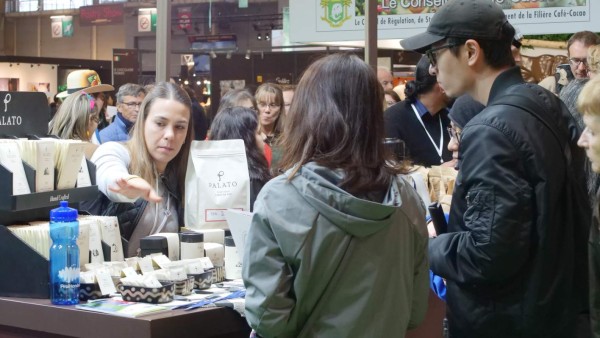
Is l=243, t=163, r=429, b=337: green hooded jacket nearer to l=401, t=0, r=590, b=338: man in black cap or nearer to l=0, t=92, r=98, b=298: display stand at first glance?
l=401, t=0, r=590, b=338: man in black cap

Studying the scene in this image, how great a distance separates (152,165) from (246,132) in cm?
103

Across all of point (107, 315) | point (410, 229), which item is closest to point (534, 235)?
point (410, 229)

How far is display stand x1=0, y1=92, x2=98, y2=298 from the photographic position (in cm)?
254

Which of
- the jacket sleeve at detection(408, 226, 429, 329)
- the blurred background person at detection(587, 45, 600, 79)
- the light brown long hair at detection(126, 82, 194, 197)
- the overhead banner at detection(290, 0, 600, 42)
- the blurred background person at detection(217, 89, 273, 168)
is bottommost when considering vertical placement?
the jacket sleeve at detection(408, 226, 429, 329)

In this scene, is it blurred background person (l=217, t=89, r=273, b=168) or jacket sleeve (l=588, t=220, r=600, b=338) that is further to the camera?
blurred background person (l=217, t=89, r=273, b=168)

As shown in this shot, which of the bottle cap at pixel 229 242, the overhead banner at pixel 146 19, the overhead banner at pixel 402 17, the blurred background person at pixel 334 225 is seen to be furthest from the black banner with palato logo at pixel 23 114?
the overhead banner at pixel 146 19

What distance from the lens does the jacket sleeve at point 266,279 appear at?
2021mm

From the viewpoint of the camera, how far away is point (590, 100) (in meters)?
2.39

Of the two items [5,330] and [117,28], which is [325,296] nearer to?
[5,330]

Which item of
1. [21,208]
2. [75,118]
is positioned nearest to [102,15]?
[75,118]

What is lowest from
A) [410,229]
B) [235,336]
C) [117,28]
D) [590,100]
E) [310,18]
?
[235,336]

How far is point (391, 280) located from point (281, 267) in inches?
12.1

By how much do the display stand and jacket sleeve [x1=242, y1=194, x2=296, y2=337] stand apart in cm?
80

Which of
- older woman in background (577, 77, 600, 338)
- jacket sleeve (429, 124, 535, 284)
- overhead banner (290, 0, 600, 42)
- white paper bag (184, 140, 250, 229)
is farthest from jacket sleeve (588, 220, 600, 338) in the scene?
overhead banner (290, 0, 600, 42)
